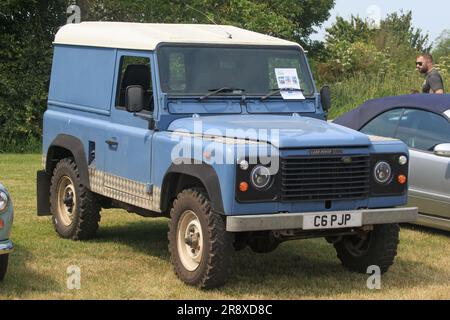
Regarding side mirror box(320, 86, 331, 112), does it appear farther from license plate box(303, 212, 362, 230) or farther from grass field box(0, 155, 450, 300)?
license plate box(303, 212, 362, 230)

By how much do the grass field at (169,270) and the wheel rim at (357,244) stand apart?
21 centimetres

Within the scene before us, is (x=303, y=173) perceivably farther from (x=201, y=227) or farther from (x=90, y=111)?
(x=90, y=111)

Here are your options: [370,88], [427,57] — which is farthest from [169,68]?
[370,88]

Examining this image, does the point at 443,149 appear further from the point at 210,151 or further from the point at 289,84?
the point at 210,151

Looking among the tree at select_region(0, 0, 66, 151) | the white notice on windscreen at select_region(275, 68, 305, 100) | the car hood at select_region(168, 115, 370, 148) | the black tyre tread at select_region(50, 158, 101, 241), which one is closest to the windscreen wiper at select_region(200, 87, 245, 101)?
the car hood at select_region(168, 115, 370, 148)

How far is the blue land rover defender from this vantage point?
771cm

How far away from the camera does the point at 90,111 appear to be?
32.8ft

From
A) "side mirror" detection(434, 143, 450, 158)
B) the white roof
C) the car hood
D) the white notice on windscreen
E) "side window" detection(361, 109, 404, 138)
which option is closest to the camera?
the car hood

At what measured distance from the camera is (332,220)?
25.8 ft

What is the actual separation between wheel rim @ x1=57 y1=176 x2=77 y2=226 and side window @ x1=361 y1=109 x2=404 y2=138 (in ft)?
11.5

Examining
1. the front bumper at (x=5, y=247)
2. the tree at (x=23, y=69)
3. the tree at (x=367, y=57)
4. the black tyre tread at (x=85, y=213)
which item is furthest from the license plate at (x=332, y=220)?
the tree at (x=367, y=57)

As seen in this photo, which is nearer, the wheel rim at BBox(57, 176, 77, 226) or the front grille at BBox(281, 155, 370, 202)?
the front grille at BBox(281, 155, 370, 202)

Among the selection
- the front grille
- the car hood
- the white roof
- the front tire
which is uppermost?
the white roof

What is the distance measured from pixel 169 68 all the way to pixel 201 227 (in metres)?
1.77
